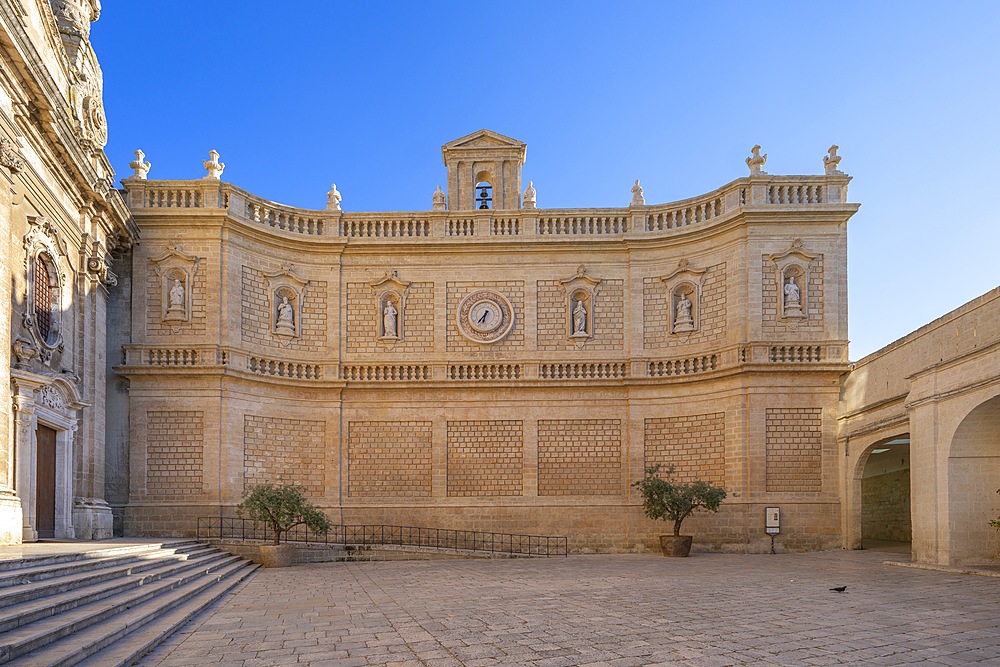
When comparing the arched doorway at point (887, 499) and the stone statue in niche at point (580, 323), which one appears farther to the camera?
the arched doorway at point (887, 499)

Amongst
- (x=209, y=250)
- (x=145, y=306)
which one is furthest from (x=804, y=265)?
(x=145, y=306)

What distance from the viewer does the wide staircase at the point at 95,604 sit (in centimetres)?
790

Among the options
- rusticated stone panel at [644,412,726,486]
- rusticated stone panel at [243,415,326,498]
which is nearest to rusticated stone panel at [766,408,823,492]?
rusticated stone panel at [644,412,726,486]

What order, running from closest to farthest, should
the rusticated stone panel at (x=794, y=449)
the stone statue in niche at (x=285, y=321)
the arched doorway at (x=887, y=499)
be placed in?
the rusticated stone panel at (x=794, y=449) → the stone statue in niche at (x=285, y=321) → the arched doorway at (x=887, y=499)

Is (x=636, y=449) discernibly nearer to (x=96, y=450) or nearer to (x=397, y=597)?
(x=397, y=597)

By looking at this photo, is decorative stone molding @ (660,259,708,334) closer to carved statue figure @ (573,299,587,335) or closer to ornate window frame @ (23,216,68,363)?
carved statue figure @ (573,299,587,335)

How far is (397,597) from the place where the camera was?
13.5 meters

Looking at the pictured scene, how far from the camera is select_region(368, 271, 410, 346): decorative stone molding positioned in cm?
2577

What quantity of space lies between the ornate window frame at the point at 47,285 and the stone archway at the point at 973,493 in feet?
64.1

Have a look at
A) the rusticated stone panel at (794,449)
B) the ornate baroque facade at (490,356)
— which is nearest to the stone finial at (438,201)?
the ornate baroque facade at (490,356)

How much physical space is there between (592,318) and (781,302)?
563 centimetres

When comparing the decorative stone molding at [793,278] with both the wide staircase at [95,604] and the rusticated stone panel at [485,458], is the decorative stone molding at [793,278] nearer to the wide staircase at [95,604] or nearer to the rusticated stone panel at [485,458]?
the rusticated stone panel at [485,458]

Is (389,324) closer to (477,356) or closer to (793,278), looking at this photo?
(477,356)

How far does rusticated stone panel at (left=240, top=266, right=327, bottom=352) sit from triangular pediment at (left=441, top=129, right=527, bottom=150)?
6.51 metres
